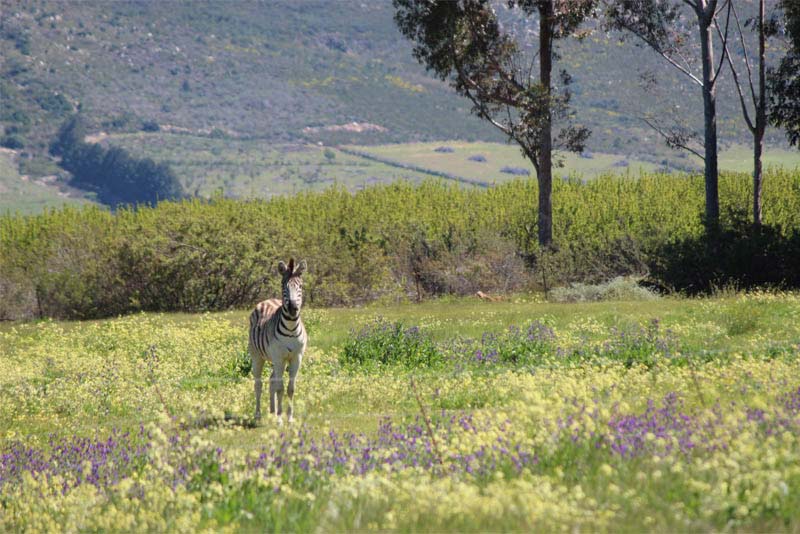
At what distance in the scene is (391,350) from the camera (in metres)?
20.6

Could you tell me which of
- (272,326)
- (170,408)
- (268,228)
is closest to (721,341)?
(272,326)

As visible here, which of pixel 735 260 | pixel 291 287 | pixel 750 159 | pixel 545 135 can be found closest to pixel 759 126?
pixel 545 135

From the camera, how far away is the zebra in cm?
1404

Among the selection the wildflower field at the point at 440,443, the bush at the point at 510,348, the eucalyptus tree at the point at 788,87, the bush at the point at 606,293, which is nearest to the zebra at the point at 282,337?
the wildflower field at the point at 440,443

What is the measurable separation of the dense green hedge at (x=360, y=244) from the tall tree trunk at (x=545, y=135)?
4.52ft

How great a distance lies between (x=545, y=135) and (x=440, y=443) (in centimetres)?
3427

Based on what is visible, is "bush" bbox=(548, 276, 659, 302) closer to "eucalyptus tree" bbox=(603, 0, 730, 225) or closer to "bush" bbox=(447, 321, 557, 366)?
"eucalyptus tree" bbox=(603, 0, 730, 225)

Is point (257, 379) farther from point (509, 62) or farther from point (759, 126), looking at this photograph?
point (509, 62)

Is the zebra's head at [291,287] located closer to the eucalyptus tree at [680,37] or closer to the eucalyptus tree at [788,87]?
the eucalyptus tree at [680,37]

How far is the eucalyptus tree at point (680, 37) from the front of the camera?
39.0m

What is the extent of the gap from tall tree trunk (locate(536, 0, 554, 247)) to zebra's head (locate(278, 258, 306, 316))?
96.5 ft

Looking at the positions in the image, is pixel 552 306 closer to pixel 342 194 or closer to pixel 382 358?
pixel 382 358

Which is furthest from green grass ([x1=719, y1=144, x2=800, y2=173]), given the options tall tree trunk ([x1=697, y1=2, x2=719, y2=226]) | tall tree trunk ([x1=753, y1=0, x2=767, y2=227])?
tall tree trunk ([x1=697, y1=2, x2=719, y2=226])

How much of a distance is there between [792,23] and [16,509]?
33.5 m
